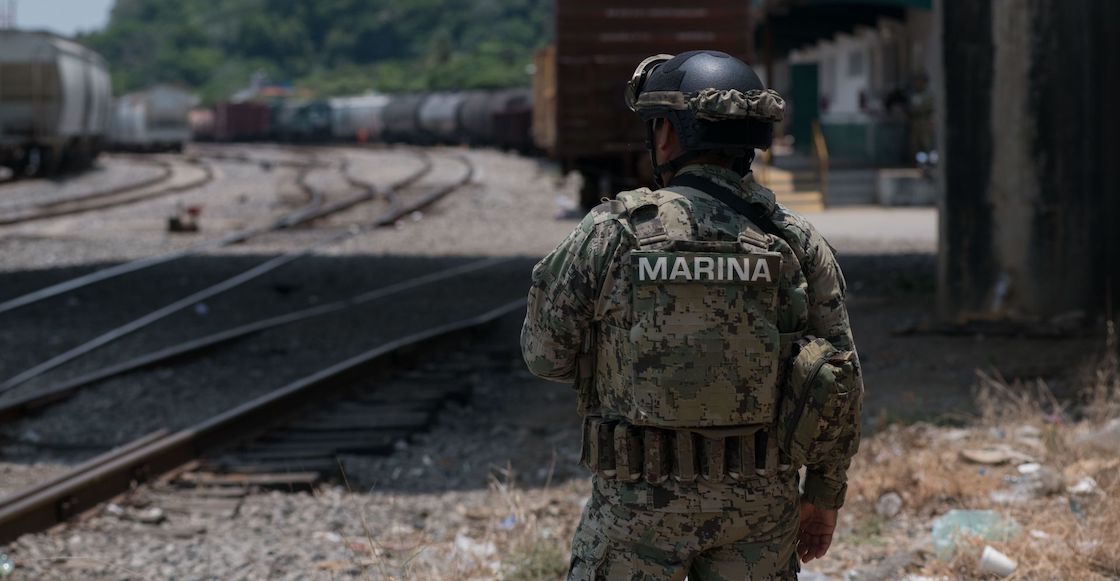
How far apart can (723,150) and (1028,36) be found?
7441 millimetres

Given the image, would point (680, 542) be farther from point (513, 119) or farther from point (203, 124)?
point (203, 124)

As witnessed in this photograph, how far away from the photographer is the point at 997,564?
4953 mm

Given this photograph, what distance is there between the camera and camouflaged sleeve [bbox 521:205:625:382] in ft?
9.68

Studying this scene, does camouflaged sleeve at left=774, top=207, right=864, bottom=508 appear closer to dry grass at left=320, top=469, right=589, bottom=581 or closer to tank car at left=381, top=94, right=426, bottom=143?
dry grass at left=320, top=469, right=589, bottom=581

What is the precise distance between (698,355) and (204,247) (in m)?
16.2

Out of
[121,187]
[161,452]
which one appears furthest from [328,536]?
[121,187]

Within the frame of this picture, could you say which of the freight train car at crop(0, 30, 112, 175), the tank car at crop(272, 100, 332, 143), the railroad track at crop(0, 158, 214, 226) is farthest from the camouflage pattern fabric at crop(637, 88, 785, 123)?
the tank car at crop(272, 100, 332, 143)

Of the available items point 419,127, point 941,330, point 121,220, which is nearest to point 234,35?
point 419,127

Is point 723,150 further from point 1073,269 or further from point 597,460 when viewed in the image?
point 1073,269

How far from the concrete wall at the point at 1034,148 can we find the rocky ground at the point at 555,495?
18.3 inches

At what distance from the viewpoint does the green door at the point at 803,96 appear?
35.6 m

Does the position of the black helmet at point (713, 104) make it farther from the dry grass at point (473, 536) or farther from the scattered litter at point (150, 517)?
the scattered litter at point (150, 517)

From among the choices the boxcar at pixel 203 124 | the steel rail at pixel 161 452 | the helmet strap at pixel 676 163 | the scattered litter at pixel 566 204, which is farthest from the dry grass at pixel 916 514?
the boxcar at pixel 203 124

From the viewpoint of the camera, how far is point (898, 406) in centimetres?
840
